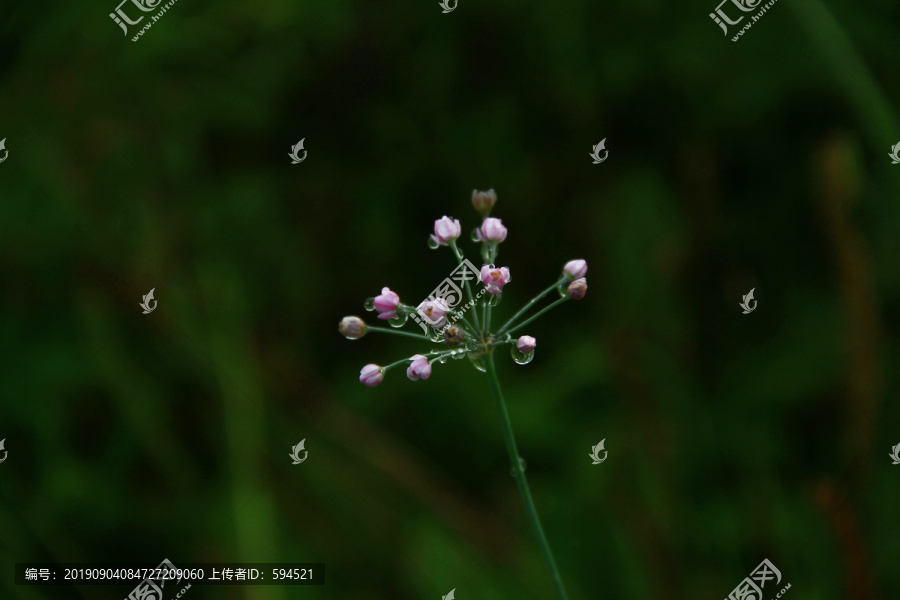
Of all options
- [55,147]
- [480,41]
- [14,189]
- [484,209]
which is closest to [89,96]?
[55,147]

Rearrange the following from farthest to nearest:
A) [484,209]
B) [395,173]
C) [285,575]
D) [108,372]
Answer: [395,173] → [108,372] → [285,575] → [484,209]

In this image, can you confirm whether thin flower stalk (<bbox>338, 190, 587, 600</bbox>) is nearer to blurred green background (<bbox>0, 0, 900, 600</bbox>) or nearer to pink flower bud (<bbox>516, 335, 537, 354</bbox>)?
pink flower bud (<bbox>516, 335, 537, 354</bbox>)

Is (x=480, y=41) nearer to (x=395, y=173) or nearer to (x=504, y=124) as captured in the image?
(x=504, y=124)

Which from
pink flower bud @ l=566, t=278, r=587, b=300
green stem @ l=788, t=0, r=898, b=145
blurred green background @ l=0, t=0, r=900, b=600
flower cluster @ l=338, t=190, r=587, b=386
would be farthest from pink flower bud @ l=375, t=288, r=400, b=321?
green stem @ l=788, t=0, r=898, b=145

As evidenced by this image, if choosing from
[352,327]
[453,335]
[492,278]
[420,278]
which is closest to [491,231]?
[492,278]

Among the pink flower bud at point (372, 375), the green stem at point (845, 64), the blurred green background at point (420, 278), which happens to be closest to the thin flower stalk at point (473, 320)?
the pink flower bud at point (372, 375)

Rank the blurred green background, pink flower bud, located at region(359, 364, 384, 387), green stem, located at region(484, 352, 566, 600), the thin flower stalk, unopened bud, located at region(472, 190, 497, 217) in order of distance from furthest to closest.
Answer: the blurred green background < unopened bud, located at region(472, 190, 497, 217) < pink flower bud, located at region(359, 364, 384, 387) < the thin flower stalk < green stem, located at region(484, 352, 566, 600)

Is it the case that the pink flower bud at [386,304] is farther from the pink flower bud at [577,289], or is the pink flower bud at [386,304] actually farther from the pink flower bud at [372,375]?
the pink flower bud at [577,289]
